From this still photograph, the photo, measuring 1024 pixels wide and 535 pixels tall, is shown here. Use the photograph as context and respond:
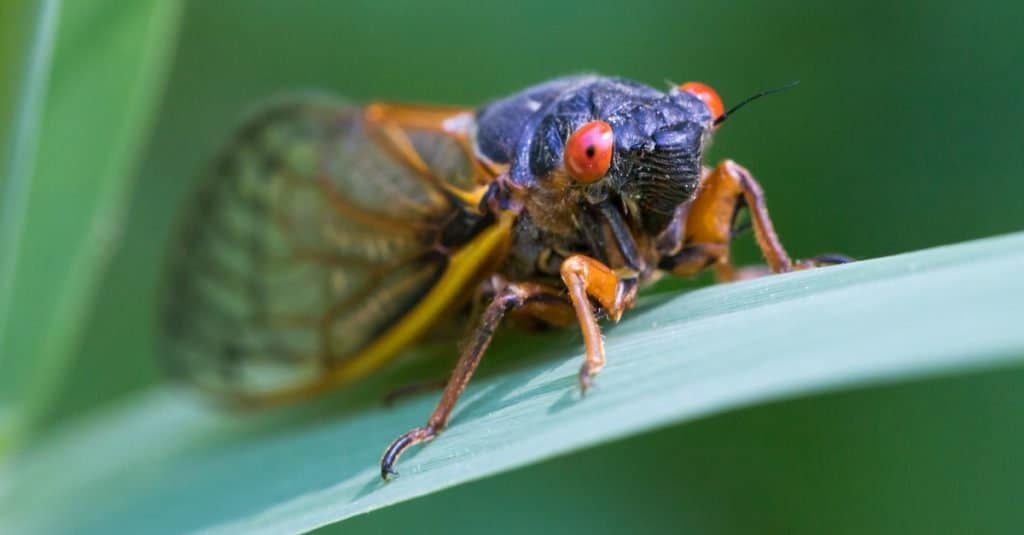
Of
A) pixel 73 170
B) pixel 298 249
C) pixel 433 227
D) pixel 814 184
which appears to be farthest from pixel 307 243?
pixel 814 184

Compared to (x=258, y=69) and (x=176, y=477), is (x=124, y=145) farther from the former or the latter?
(x=258, y=69)

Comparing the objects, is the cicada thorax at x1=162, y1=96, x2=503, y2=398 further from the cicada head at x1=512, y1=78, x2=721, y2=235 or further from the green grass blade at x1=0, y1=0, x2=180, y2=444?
the green grass blade at x1=0, y1=0, x2=180, y2=444

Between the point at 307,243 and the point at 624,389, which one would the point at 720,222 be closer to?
the point at 624,389

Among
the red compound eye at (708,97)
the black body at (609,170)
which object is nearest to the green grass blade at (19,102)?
the black body at (609,170)

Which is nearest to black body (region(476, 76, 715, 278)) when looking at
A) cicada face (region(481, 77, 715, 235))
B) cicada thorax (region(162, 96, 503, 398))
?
cicada face (region(481, 77, 715, 235))

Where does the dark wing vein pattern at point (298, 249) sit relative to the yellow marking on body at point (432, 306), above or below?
above

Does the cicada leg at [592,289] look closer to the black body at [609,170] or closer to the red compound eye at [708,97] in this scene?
the black body at [609,170]

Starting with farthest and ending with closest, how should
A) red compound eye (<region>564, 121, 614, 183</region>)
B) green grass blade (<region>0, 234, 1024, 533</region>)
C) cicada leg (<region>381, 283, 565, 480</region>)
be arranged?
red compound eye (<region>564, 121, 614, 183</region>) < cicada leg (<region>381, 283, 565, 480</region>) < green grass blade (<region>0, 234, 1024, 533</region>)
